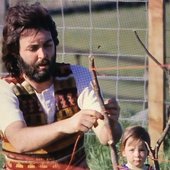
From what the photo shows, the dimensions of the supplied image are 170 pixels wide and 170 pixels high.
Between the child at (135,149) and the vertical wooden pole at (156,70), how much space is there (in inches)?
41.7

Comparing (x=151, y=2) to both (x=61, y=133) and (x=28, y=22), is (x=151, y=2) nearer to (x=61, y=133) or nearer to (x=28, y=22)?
(x=28, y=22)

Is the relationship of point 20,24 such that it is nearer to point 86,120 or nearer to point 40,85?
point 40,85

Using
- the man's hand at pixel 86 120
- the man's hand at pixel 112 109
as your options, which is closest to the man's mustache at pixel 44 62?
the man's hand at pixel 112 109

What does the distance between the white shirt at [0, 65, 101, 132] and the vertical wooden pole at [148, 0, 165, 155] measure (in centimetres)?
196

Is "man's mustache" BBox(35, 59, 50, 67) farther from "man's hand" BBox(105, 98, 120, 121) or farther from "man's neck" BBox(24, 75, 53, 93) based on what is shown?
"man's hand" BBox(105, 98, 120, 121)

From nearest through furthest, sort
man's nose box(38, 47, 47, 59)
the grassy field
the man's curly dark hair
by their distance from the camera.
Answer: man's nose box(38, 47, 47, 59) → the man's curly dark hair → the grassy field

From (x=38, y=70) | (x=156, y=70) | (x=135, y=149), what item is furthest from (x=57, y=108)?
(x=156, y=70)

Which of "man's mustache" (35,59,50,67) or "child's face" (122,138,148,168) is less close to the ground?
"man's mustache" (35,59,50,67)

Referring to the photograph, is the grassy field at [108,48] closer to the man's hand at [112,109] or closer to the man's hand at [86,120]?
the man's hand at [112,109]

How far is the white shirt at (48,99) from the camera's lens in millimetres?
3143

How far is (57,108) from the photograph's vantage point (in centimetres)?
330

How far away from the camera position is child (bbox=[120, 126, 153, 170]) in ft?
13.7

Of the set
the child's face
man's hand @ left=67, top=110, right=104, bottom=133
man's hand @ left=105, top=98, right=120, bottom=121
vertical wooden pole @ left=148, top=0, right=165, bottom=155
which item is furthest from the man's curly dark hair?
vertical wooden pole @ left=148, top=0, right=165, bottom=155

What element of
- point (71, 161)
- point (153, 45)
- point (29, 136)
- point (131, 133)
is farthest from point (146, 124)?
point (29, 136)
